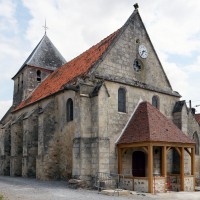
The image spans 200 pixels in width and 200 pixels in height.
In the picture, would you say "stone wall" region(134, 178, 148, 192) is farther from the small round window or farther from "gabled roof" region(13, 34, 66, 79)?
"gabled roof" region(13, 34, 66, 79)

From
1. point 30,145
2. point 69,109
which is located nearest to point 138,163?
point 69,109

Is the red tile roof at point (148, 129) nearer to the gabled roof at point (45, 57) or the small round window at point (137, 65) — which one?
the small round window at point (137, 65)

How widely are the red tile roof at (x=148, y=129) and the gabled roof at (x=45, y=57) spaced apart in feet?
50.0

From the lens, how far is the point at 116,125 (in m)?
19.3

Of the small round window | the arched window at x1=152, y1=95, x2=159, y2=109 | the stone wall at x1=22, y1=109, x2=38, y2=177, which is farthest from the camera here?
the stone wall at x1=22, y1=109, x2=38, y2=177

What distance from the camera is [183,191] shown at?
58.9ft

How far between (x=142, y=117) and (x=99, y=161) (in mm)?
4109

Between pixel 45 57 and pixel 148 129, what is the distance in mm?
18829

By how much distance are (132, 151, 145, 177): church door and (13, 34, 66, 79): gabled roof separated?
16.0 metres

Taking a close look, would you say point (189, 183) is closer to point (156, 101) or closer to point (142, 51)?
point (156, 101)

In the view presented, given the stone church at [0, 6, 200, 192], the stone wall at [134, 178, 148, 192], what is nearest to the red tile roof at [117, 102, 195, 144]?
the stone church at [0, 6, 200, 192]

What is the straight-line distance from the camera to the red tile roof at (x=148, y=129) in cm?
1747

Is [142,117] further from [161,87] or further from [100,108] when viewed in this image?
[161,87]

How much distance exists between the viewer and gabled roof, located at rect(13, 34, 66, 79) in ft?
106
